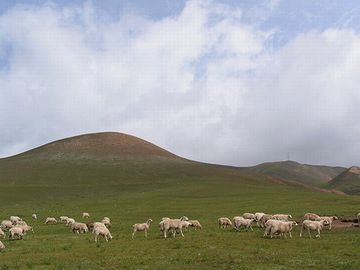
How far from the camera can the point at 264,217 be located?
35250mm

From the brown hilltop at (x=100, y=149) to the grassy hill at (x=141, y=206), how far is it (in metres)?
0.34

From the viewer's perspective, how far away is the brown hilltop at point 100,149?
139 m

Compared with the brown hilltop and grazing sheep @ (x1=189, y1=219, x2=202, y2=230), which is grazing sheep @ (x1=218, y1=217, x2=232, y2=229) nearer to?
grazing sheep @ (x1=189, y1=219, x2=202, y2=230)

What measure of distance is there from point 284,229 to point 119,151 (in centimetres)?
12075

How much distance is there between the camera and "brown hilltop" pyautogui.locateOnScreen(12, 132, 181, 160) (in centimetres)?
13938

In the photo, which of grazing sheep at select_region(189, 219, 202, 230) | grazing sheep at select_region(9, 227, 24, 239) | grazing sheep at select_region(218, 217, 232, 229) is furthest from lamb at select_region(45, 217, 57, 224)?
grazing sheep at select_region(218, 217, 232, 229)

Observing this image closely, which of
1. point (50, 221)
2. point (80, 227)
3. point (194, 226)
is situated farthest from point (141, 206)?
point (194, 226)

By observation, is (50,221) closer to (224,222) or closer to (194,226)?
(194,226)

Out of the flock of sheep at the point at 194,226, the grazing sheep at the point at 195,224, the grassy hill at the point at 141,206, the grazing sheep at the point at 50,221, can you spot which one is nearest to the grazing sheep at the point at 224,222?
the flock of sheep at the point at 194,226

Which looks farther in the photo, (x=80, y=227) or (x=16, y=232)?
(x=80, y=227)

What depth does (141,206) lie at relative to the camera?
62.9 metres

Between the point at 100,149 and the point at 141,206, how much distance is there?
85916 mm

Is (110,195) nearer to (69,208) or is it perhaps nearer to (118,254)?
(69,208)

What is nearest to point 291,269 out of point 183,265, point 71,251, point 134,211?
point 183,265
